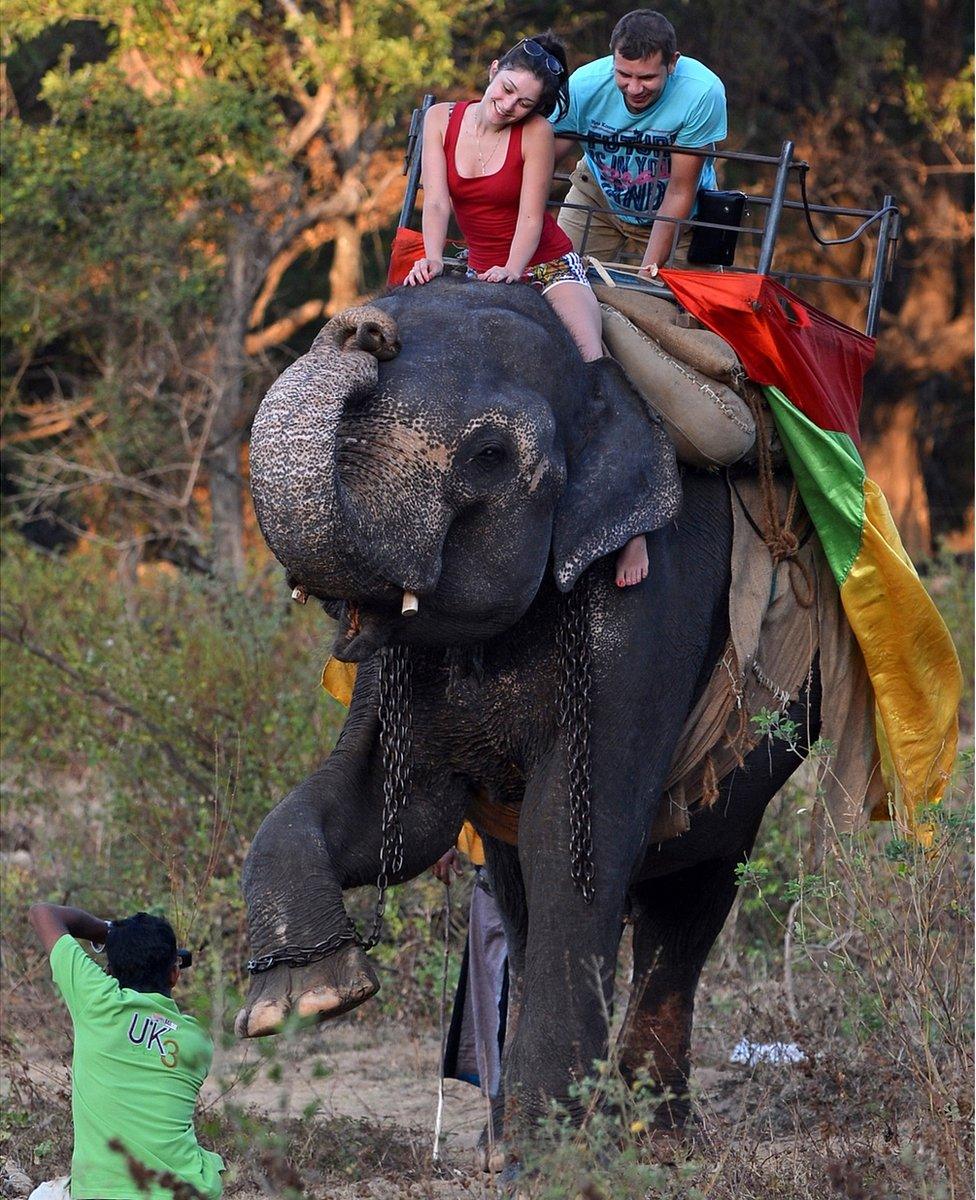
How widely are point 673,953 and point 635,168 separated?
6.78 ft

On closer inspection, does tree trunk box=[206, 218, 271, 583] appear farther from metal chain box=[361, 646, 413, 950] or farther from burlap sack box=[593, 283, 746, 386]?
metal chain box=[361, 646, 413, 950]

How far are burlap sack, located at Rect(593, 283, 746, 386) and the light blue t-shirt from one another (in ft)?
1.86

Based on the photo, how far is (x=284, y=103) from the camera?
14758mm

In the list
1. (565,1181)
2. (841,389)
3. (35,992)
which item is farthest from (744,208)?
(35,992)

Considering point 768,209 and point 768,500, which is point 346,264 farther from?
point 768,500

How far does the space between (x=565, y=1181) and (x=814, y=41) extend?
579 inches

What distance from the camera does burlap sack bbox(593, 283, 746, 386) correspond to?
4.48 meters

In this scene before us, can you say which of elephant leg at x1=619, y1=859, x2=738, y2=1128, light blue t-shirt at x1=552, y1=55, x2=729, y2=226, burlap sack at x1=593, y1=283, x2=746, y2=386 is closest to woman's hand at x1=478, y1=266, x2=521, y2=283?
burlap sack at x1=593, y1=283, x2=746, y2=386

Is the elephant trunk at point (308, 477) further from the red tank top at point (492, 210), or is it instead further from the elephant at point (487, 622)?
the red tank top at point (492, 210)

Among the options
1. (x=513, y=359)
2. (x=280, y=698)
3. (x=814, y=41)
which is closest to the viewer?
(x=513, y=359)

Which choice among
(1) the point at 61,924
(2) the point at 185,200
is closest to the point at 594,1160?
(1) the point at 61,924

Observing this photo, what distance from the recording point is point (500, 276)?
4.23 meters

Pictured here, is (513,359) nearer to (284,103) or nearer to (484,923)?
(484,923)

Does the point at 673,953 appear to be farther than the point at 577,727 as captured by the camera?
Yes
